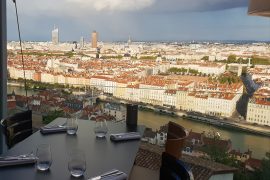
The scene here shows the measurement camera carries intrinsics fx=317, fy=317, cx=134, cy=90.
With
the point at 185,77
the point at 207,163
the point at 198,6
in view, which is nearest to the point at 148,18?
the point at 198,6

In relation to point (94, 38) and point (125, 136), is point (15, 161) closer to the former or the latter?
point (125, 136)

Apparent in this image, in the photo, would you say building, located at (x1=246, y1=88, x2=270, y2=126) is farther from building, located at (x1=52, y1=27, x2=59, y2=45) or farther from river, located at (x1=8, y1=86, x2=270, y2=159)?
building, located at (x1=52, y1=27, x2=59, y2=45)

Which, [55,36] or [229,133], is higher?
[55,36]

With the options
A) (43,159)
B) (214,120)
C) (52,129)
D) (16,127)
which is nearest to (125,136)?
(52,129)

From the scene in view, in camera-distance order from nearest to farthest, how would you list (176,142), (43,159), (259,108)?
(43,159) → (176,142) → (259,108)

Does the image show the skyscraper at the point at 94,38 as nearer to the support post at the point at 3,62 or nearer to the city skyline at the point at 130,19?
the city skyline at the point at 130,19

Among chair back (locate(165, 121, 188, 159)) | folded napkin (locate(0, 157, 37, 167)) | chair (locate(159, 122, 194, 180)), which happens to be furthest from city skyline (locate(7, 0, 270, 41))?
folded napkin (locate(0, 157, 37, 167))
